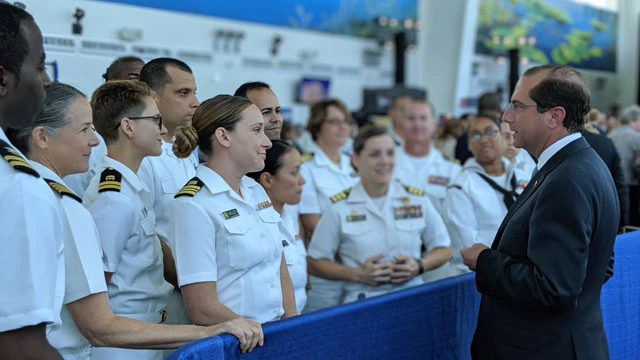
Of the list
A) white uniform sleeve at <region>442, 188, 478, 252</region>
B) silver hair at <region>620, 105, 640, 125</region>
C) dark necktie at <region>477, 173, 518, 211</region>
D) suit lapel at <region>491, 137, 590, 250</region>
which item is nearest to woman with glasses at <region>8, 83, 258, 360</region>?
suit lapel at <region>491, 137, 590, 250</region>

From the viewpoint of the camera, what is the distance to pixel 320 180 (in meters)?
3.92

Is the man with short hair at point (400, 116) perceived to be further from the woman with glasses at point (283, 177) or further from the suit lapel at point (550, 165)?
the suit lapel at point (550, 165)

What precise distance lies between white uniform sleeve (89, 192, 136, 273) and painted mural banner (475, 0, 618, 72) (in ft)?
43.6

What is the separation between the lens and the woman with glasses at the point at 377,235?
2.95m

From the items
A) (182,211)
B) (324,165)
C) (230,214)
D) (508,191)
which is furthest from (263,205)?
(324,165)

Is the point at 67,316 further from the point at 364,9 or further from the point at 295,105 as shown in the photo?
the point at 364,9

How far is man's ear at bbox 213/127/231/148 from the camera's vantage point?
76.9 inches

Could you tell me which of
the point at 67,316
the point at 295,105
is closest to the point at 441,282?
the point at 67,316

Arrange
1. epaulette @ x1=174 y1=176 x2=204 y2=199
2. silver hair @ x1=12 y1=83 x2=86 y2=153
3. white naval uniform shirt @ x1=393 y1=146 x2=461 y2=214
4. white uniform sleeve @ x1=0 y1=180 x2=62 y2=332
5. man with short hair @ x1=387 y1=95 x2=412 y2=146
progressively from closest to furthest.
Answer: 1. white uniform sleeve @ x1=0 y1=180 x2=62 y2=332
2. silver hair @ x1=12 y1=83 x2=86 y2=153
3. epaulette @ x1=174 y1=176 x2=204 y2=199
4. white naval uniform shirt @ x1=393 y1=146 x2=461 y2=214
5. man with short hair @ x1=387 y1=95 x2=412 y2=146

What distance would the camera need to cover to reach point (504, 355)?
191 centimetres

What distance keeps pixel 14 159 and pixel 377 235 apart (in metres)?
2.05

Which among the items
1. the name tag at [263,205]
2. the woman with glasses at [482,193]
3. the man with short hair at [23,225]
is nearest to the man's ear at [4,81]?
the man with short hair at [23,225]

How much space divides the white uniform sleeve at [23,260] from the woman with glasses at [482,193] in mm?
2365

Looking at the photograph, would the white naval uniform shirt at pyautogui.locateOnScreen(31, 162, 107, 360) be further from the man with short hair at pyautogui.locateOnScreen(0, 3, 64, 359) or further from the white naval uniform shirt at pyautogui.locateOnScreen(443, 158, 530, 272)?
the white naval uniform shirt at pyautogui.locateOnScreen(443, 158, 530, 272)
